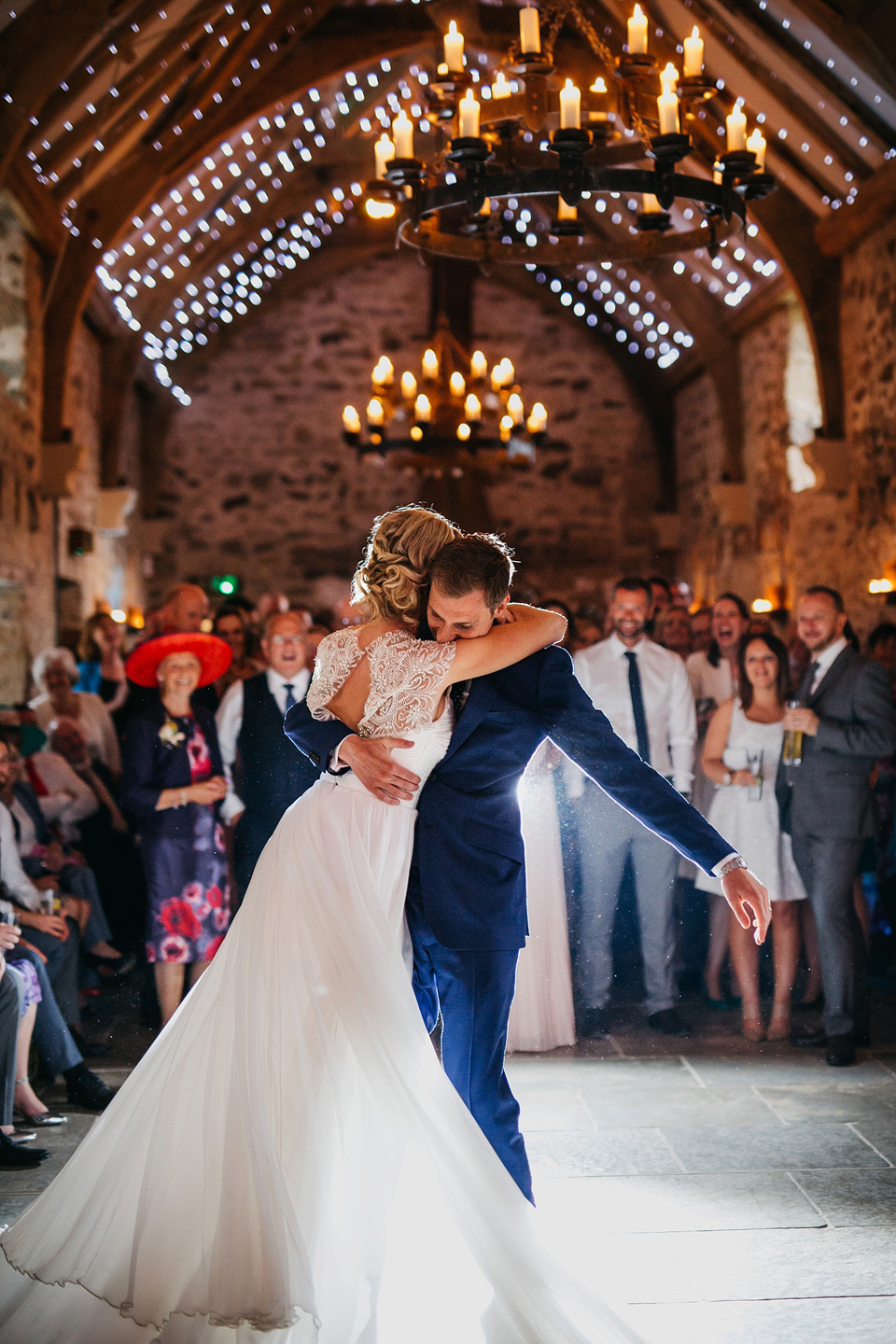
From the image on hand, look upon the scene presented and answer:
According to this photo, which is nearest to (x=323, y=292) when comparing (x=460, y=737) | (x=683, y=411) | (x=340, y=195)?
(x=340, y=195)

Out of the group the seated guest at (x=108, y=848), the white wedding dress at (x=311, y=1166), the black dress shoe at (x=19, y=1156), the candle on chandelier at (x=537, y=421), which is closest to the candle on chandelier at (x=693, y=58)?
the white wedding dress at (x=311, y=1166)

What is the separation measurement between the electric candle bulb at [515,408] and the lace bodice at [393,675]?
4561 mm

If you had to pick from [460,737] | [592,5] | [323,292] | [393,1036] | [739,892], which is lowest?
[393,1036]

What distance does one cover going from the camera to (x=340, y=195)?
35.3ft

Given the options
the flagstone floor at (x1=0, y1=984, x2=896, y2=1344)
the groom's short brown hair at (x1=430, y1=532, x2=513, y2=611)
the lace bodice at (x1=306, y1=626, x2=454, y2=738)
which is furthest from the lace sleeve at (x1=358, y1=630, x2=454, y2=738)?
the flagstone floor at (x1=0, y1=984, x2=896, y2=1344)

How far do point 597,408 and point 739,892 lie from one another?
10.1m

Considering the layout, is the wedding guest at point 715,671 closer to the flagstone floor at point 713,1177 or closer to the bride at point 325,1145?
the flagstone floor at point 713,1177

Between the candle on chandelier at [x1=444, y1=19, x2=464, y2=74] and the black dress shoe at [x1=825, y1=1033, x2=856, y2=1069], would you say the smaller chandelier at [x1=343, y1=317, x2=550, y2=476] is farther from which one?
the black dress shoe at [x1=825, y1=1033, x2=856, y2=1069]

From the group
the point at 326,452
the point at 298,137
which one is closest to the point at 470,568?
the point at 298,137

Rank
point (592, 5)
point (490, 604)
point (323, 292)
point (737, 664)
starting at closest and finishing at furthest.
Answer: point (490, 604)
point (737, 664)
point (592, 5)
point (323, 292)

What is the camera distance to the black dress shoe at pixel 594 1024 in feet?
13.2

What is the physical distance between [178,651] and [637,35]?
2.37 metres

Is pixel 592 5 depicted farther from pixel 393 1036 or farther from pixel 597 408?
pixel 393 1036

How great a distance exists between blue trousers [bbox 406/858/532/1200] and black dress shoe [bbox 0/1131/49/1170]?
1.32m
